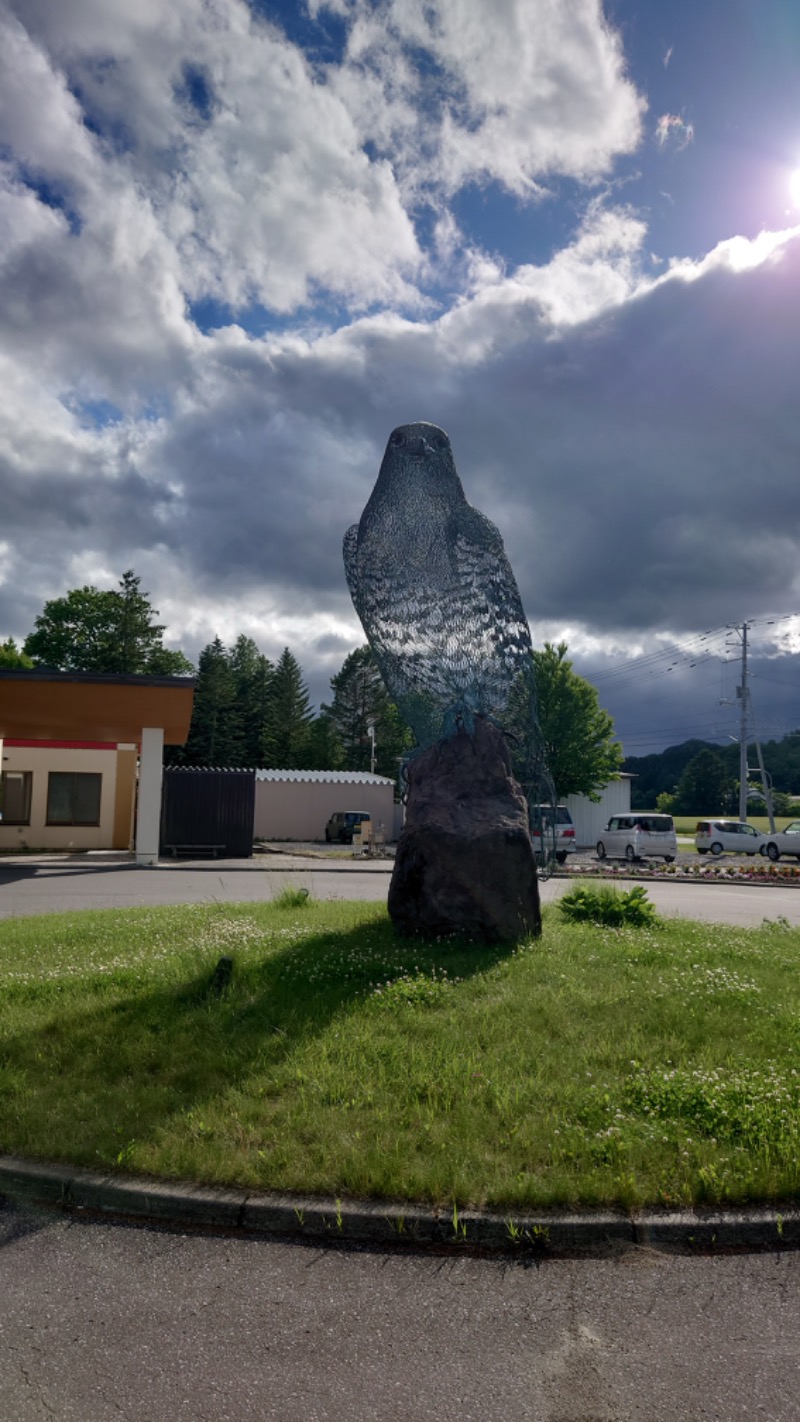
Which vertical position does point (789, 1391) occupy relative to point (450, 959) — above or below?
below

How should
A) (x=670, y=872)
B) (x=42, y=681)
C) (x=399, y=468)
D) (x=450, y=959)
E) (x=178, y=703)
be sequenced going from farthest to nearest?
1. (x=670, y=872)
2. (x=178, y=703)
3. (x=42, y=681)
4. (x=399, y=468)
5. (x=450, y=959)

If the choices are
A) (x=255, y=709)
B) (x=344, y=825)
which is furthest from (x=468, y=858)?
(x=255, y=709)

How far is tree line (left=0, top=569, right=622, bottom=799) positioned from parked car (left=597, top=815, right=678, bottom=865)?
648cm

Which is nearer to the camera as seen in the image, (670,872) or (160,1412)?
(160,1412)

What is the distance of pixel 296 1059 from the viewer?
15.9 ft

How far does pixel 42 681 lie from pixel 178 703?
2.76 metres

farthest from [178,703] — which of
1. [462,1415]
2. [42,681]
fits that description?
[462,1415]

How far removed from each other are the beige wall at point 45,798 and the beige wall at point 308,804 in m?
9.93

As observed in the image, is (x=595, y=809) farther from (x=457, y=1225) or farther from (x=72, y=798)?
(x=457, y=1225)

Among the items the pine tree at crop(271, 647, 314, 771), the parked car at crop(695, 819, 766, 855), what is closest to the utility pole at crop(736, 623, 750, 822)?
the parked car at crop(695, 819, 766, 855)

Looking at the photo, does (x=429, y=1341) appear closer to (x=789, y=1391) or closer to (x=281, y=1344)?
(x=281, y=1344)

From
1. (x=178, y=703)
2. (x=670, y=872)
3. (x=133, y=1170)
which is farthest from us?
(x=670, y=872)

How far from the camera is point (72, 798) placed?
2705 cm

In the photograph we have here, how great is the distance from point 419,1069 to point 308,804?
107ft
